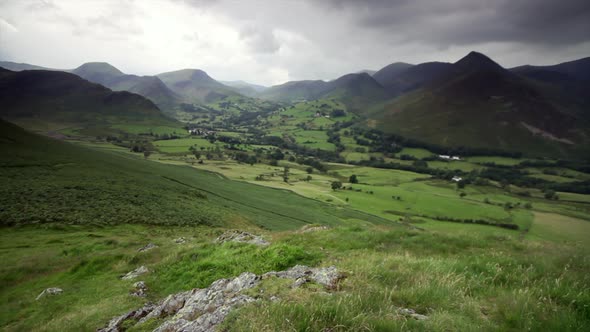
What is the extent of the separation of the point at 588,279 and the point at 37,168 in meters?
85.6

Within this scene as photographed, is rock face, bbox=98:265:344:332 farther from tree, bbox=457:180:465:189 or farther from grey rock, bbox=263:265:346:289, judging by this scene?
tree, bbox=457:180:465:189

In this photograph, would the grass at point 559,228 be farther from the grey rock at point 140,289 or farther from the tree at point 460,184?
the grey rock at point 140,289

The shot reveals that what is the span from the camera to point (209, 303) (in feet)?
27.3

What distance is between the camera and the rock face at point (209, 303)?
266 inches

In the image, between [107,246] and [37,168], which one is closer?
[107,246]

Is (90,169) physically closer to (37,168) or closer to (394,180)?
(37,168)

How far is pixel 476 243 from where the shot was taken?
15664mm

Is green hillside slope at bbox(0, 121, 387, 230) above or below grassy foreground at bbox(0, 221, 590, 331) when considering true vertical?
below

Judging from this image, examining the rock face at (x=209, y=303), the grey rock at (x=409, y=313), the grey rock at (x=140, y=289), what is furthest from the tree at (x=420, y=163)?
the grey rock at (x=409, y=313)

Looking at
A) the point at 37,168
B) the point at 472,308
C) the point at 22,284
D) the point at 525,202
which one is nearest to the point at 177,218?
the point at 22,284

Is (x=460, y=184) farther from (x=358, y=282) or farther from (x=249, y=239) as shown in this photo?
(x=358, y=282)

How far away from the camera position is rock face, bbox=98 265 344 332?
6759 mm

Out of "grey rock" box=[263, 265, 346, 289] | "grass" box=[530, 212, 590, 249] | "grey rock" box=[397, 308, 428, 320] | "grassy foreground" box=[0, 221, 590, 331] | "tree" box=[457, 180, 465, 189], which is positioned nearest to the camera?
"grassy foreground" box=[0, 221, 590, 331]

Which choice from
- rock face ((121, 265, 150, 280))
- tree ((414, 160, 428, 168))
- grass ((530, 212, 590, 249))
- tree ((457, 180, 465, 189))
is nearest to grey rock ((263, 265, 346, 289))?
rock face ((121, 265, 150, 280))
